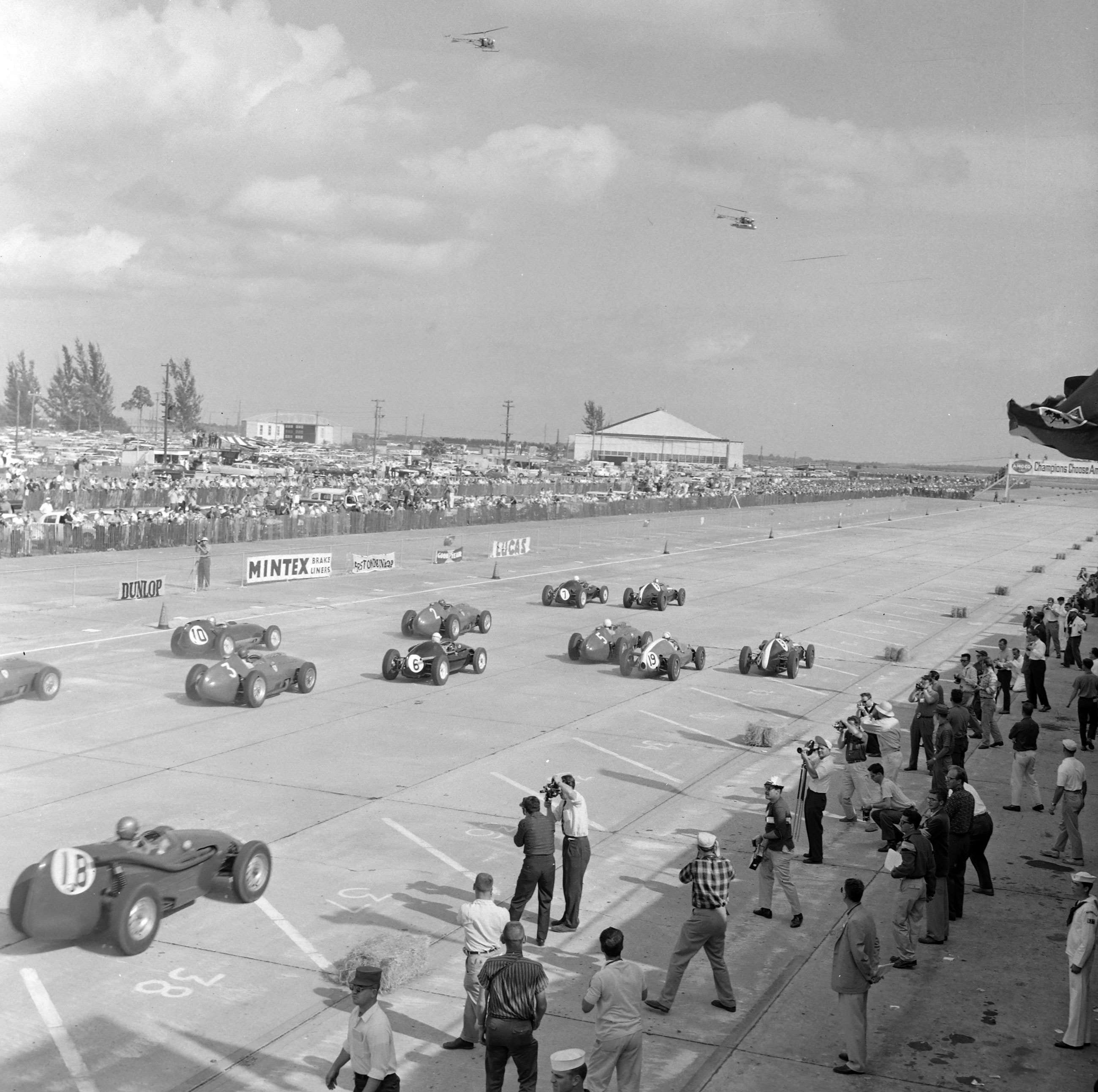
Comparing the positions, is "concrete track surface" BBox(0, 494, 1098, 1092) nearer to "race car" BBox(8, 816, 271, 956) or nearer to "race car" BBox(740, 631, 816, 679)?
"race car" BBox(8, 816, 271, 956)

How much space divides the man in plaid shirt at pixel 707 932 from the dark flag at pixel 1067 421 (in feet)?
14.5

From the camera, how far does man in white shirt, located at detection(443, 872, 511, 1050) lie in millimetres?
9727

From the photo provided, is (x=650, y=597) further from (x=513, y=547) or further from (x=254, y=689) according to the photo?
(x=254, y=689)

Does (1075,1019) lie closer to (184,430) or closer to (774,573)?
(774,573)

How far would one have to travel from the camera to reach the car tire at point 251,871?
1239cm

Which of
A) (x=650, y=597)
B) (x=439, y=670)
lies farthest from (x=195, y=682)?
(x=650, y=597)

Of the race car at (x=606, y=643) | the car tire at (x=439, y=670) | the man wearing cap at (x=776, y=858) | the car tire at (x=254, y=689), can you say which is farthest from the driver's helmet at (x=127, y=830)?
the race car at (x=606, y=643)

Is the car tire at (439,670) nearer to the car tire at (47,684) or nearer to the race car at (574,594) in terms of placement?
the car tire at (47,684)

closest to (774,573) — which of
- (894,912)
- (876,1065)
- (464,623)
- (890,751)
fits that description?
(464,623)

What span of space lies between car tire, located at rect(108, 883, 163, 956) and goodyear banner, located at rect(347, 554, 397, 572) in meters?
32.8

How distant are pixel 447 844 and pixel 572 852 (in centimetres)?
308

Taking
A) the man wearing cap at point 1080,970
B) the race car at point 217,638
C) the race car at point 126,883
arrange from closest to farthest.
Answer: the man wearing cap at point 1080,970 → the race car at point 126,883 → the race car at point 217,638

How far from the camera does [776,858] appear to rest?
12.8 metres

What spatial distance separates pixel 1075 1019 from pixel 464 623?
21.6m
